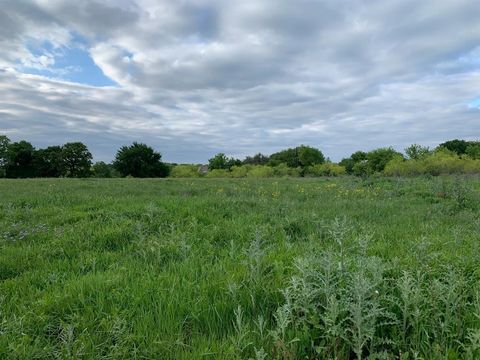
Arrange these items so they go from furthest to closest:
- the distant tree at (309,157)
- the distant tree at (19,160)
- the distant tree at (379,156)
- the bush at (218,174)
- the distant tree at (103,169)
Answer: the distant tree at (309,157) < the distant tree at (103,169) < the bush at (218,174) < the distant tree at (19,160) < the distant tree at (379,156)

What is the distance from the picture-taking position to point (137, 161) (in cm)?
7575

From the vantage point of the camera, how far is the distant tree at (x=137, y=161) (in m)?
75.8

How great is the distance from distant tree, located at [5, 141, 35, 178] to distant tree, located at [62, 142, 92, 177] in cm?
695

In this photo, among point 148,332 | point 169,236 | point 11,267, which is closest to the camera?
point 148,332

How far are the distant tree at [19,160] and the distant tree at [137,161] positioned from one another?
1798 cm

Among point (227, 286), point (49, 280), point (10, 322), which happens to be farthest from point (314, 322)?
point (49, 280)

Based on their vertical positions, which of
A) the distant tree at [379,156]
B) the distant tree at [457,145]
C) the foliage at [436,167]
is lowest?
the foliage at [436,167]

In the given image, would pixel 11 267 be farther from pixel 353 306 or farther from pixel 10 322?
pixel 353 306

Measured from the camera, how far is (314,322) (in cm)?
241

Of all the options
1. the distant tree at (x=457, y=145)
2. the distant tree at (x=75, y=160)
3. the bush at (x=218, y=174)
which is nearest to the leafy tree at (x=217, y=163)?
the bush at (x=218, y=174)

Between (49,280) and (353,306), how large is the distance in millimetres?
3326

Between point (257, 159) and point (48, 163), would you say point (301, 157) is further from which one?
point (48, 163)

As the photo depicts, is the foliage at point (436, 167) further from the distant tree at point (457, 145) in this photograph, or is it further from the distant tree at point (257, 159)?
the distant tree at point (257, 159)

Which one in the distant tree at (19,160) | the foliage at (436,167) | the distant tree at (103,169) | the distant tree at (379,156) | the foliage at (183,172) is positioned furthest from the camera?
the distant tree at (103,169)
